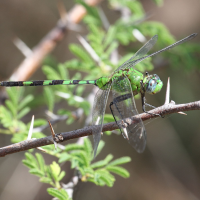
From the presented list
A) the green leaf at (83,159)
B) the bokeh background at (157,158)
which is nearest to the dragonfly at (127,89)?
the green leaf at (83,159)

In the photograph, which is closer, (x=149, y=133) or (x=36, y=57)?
(x=36, y=57)

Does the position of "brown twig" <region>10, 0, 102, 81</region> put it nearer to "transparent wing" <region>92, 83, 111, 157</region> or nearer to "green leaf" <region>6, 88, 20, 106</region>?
"green leaf" <region>6, 88, 20, 106</region>

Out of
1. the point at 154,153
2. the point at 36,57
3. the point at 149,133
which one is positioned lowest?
the point at 154,153

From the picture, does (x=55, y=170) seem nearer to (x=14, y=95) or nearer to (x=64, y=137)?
(x=64, y=137)

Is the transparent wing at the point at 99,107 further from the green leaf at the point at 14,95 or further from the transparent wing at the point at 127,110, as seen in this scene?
the green leaf at the point at 14,95

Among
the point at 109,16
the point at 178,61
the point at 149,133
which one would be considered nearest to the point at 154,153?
the point at 149,133

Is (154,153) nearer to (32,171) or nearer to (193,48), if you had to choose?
(193,48)

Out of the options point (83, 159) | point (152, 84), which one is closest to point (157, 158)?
point (152, 84)

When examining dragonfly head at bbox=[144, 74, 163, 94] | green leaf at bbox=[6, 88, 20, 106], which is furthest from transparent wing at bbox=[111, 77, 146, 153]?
green leaf at bbox=[6, 88, 20, 106]
